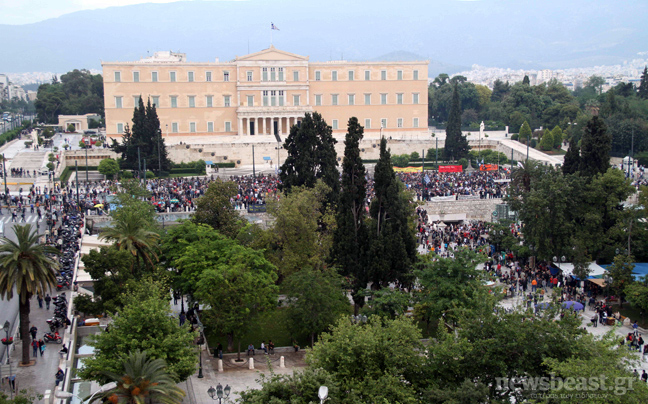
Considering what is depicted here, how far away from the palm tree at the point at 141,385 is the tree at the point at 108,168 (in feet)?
126

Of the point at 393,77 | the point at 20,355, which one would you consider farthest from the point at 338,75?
the point at 20,355

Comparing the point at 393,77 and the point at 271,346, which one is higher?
the point at 393,77

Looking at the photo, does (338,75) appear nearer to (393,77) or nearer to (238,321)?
(393,77)

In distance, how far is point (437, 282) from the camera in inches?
1013

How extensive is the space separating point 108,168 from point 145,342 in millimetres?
37031

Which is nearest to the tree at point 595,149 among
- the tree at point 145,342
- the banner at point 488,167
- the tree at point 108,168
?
the banner at point 488,167

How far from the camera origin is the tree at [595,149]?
34938 millimetres

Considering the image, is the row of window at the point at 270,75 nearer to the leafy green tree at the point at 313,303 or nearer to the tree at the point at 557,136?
the tree at the point at 557,136

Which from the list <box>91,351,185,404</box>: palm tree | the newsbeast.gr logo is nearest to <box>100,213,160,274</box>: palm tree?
<box>91,351,185,404</box>: palm tree

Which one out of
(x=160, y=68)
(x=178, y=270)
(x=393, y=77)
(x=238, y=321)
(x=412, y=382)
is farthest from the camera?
(x=393, y=77)

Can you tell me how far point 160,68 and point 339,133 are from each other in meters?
19.9

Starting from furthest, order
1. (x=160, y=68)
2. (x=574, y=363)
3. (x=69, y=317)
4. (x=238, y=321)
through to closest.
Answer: (x=160, y=68) < (x=69, y=317) < (x=238, y=321) < (x=574, y=363)

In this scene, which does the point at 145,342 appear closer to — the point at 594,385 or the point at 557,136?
the point at 594,385

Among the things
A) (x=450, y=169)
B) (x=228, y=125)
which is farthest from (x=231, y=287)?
(x=228, y=125)
